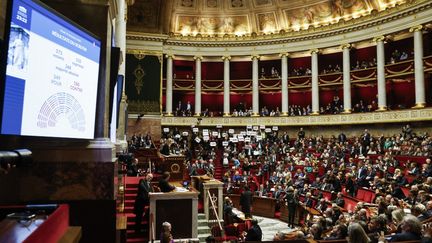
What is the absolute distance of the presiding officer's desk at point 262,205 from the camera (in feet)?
50.3

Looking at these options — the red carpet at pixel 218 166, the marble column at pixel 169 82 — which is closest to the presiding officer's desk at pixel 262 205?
the red carpet at pixel 218 166

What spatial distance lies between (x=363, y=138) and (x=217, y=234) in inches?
510

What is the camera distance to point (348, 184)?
Result: 12.9 meters

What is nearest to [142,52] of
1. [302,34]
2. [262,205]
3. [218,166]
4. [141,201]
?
[218,166]

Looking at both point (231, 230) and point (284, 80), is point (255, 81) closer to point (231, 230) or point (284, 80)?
point (284, 80)

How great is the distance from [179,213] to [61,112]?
6.16 m

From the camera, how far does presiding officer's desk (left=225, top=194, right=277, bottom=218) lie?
15344 millimetres

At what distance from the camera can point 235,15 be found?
29125 mm

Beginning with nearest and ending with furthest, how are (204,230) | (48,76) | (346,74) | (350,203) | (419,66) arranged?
(48,76), (204,230), (350,203), (419,66), (346,74)

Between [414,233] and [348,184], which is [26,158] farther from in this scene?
[348,184]

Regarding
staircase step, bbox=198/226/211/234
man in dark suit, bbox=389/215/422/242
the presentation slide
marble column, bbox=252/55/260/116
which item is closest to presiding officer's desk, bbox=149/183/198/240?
staircase step, bbox=198/226/211/234

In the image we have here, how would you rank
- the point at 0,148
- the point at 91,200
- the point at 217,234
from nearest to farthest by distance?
the point at 0,148
the point at 91,200
the point at 217,234

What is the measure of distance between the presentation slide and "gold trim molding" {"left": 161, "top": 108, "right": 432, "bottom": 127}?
20.6 m

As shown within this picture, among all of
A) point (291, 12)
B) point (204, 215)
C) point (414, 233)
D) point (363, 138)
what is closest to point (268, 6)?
point (291, 12)
